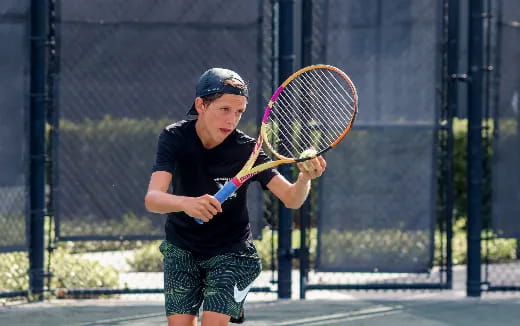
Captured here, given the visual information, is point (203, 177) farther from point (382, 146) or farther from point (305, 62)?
point (382, 146)

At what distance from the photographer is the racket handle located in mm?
4695

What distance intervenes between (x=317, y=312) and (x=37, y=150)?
2.15m

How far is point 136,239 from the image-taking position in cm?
778

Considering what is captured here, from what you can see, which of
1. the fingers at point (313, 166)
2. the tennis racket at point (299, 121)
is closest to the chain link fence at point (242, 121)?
the tennis racket at point (299, 121)

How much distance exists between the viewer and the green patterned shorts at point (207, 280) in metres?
5.05

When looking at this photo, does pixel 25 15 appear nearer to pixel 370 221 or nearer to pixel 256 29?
pixel 256 29

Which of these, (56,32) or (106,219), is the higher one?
(56,32)

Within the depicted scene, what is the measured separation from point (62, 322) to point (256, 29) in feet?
7.52

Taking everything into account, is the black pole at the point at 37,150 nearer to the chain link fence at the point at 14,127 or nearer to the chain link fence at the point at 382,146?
the chain link fence at the point at 14,127

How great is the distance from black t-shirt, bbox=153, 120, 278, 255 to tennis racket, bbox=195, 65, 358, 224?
124 mm

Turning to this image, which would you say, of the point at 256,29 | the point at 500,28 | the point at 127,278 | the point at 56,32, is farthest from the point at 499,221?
the point at 56,32

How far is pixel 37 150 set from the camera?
→ 7.80 metres

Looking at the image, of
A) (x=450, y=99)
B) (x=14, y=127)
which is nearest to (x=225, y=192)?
(x=14, y=127)

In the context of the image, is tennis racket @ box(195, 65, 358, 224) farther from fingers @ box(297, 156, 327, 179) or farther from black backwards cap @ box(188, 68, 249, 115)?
black backwards cap @ box(188, 68, 249, 115)
